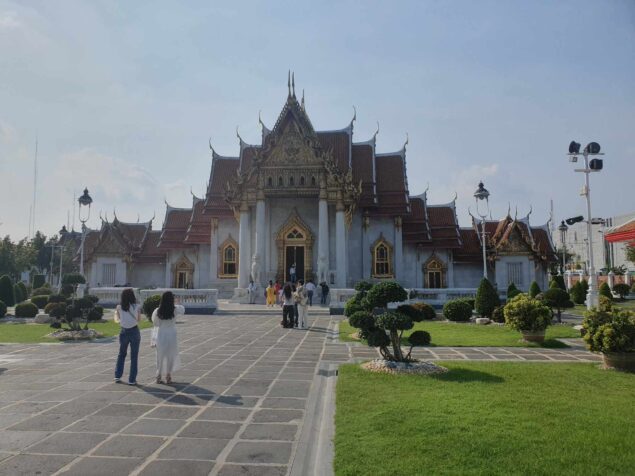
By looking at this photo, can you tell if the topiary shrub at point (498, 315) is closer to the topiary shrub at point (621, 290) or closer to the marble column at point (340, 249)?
the marble column at point (340, 249)

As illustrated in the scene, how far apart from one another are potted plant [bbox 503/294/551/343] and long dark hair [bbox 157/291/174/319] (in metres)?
9.01

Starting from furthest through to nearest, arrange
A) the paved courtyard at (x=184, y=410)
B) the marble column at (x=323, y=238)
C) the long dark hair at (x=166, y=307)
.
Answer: the marble column at (x=323, y=238)
the long dark hair at (x=166, y=307)
the paved courtyard at (x=184, y=410)

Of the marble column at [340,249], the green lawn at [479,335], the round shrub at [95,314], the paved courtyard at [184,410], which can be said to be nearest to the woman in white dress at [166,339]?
the paved courtyard at [184,410]

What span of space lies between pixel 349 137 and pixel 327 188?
7.11 m

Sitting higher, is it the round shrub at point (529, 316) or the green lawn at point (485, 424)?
the round shrub at point (529, 316)

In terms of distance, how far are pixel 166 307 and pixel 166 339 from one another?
53cm

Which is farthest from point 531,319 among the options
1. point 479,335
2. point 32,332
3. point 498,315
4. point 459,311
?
point 32,332

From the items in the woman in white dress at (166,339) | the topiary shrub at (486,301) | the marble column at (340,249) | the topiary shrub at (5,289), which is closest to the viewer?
the woman in white dress at (166,339)

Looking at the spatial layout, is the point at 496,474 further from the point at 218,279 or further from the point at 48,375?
the point at 218,279

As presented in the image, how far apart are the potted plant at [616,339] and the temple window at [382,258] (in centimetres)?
2343

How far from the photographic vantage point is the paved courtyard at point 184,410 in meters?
4.62

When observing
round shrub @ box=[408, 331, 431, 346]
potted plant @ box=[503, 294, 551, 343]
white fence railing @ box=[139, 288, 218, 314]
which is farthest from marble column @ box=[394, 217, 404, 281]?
round shrub @ box=[408, 331, 431, 346]

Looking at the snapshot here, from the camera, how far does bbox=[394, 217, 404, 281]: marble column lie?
3272 centimetres

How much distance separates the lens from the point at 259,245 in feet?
94.5
